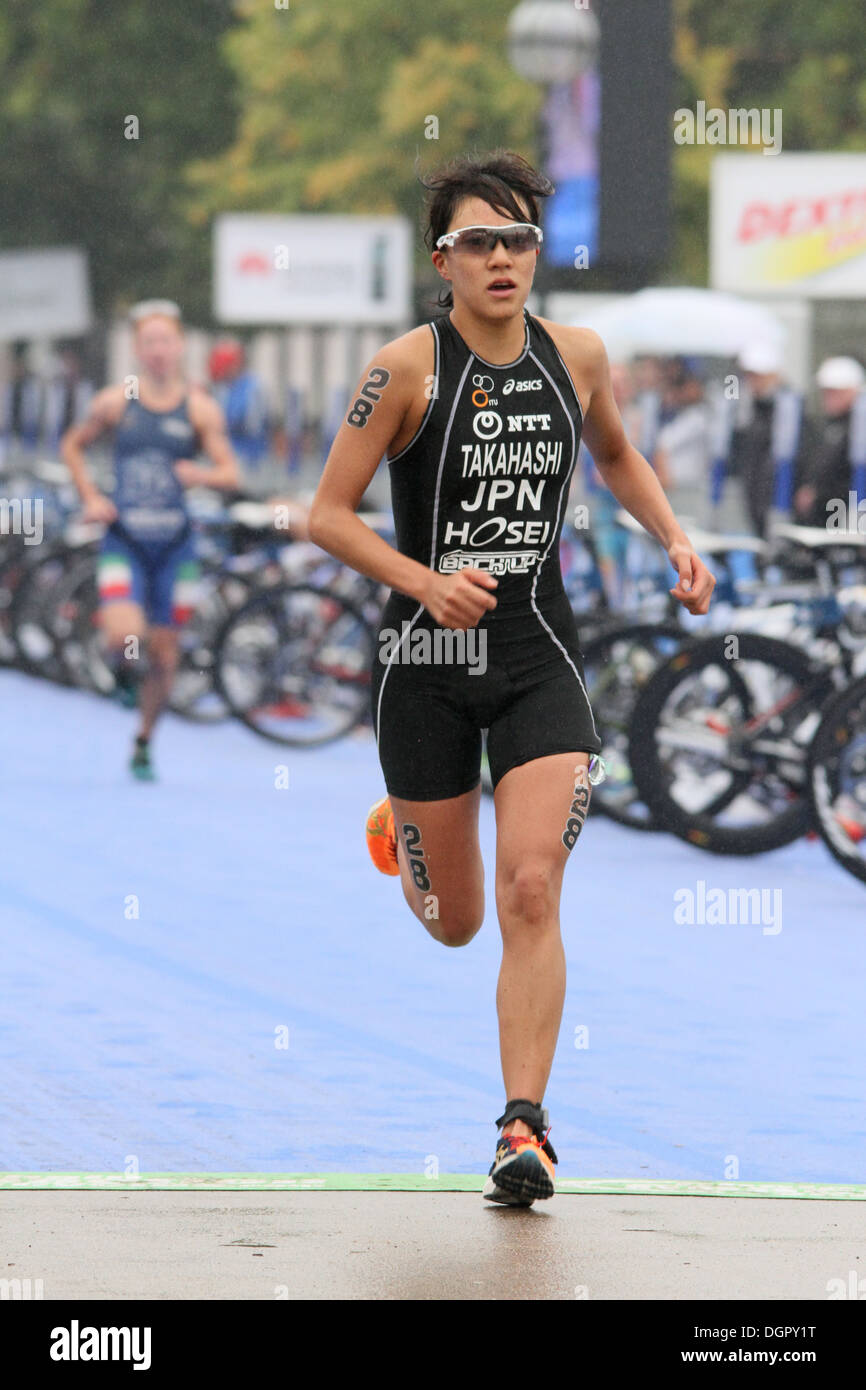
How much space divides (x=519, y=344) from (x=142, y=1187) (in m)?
1.96

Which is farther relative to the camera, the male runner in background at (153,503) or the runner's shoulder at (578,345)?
the male runner in background at (153,503)

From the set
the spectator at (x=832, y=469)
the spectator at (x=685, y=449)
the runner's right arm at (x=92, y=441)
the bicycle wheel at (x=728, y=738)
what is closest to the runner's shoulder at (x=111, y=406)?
the runner's right arm at (x=92, y=441)

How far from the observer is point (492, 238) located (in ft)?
17.6

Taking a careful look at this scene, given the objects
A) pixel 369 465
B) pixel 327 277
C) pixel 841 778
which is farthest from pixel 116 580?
pixel 327 277

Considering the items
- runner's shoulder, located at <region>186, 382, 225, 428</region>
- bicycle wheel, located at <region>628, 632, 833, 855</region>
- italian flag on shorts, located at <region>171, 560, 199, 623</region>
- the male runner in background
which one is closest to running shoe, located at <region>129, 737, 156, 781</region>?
the male runner in background

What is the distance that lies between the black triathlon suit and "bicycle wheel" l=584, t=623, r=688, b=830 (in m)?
5.71

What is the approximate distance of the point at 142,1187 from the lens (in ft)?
17.7

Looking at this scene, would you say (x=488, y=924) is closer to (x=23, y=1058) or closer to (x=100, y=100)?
(x=23, y=1058)

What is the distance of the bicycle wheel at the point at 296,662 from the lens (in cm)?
1440

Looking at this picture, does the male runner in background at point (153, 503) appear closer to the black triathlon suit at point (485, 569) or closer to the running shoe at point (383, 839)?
the running shoe at point (383, 839)

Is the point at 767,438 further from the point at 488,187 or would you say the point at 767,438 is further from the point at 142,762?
the point at 488,187

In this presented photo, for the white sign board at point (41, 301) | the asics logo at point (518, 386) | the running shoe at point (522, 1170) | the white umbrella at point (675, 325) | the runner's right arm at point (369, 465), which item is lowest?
the running shoe at point (522, 1170)

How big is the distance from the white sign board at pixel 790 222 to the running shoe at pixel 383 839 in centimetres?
1703
